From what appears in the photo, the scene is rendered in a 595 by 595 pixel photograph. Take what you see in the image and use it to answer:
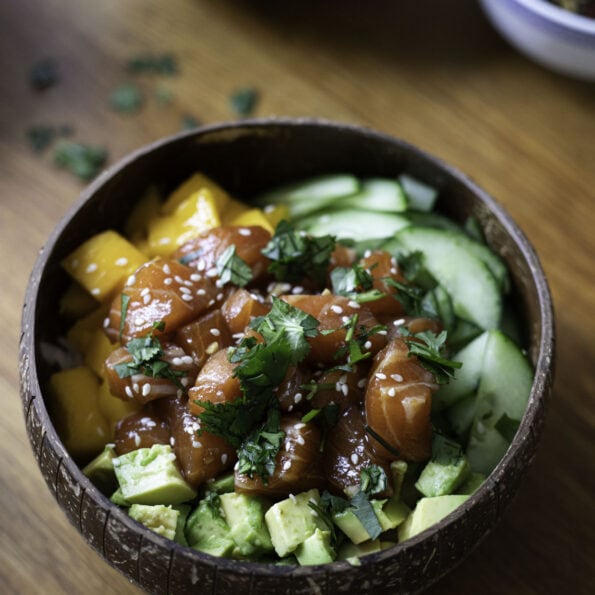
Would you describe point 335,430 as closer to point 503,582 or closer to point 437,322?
point 437,322

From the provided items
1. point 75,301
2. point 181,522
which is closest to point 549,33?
point 75,301

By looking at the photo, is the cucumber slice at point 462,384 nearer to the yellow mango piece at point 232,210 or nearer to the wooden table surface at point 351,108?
the wooden table surface at point 351,108

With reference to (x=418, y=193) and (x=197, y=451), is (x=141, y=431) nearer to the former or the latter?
(x=197, y=451)

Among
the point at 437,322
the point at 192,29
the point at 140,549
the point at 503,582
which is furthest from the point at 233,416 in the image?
the point at 192,29

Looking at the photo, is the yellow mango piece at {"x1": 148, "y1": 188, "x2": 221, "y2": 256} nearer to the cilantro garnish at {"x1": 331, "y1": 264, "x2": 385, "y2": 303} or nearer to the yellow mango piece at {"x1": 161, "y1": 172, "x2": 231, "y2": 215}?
the yellow mango piece at {"x1": 161, "y1": 172, "x2": 231, "y2": 215}

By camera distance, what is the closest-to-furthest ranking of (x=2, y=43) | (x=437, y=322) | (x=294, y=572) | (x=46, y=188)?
(x=294, y=572) < (x=437, y=322) < (x=46, y=188) < (x=2, y=43)

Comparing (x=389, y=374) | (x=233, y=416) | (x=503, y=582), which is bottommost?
(x=503, y=582)
